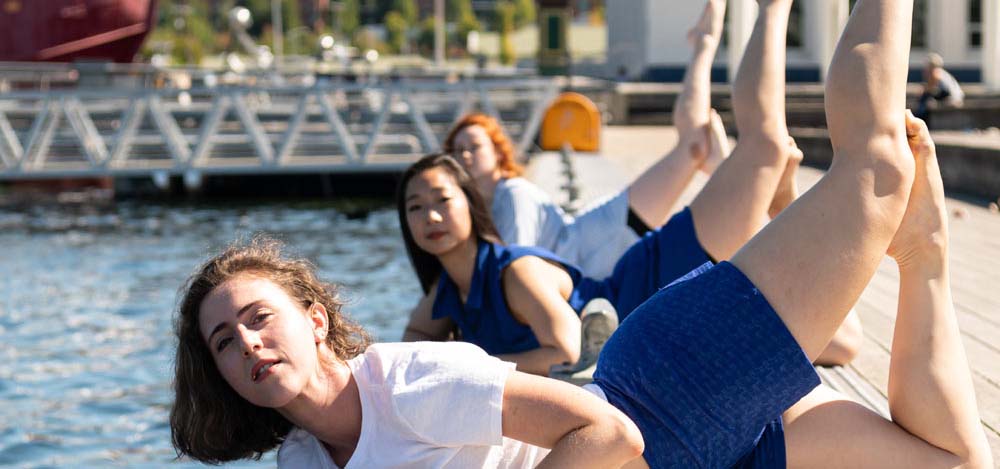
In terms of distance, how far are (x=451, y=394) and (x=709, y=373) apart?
1.54 ft

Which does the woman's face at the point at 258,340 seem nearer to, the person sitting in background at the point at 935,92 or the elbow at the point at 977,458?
the elbow at the point at 977,458

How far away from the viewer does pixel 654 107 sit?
23.0 metres

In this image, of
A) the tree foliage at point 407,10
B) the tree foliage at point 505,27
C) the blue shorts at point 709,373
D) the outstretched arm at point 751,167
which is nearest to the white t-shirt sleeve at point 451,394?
the blue shorts at point 709,373

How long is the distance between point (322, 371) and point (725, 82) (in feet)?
79.0

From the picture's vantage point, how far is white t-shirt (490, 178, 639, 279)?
17.2 feet

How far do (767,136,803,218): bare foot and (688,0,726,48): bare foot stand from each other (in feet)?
4.54

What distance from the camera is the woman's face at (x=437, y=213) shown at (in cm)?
386

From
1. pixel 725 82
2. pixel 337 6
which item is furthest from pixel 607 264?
pixel 337 6

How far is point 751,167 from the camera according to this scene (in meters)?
4.00

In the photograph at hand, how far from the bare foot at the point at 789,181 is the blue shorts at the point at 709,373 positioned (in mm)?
1641

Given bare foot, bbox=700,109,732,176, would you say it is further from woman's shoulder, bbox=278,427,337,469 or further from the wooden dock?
woman's shoulder, bbox=278,427,337,469

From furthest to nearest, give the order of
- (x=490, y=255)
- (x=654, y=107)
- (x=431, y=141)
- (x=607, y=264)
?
(x=654, y=107), (x=431, y=141), (x=607, y=264), (x=490, y=255)

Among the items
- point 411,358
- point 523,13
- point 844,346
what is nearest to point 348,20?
point 523,13

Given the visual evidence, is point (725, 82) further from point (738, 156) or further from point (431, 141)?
point (738, 156)
